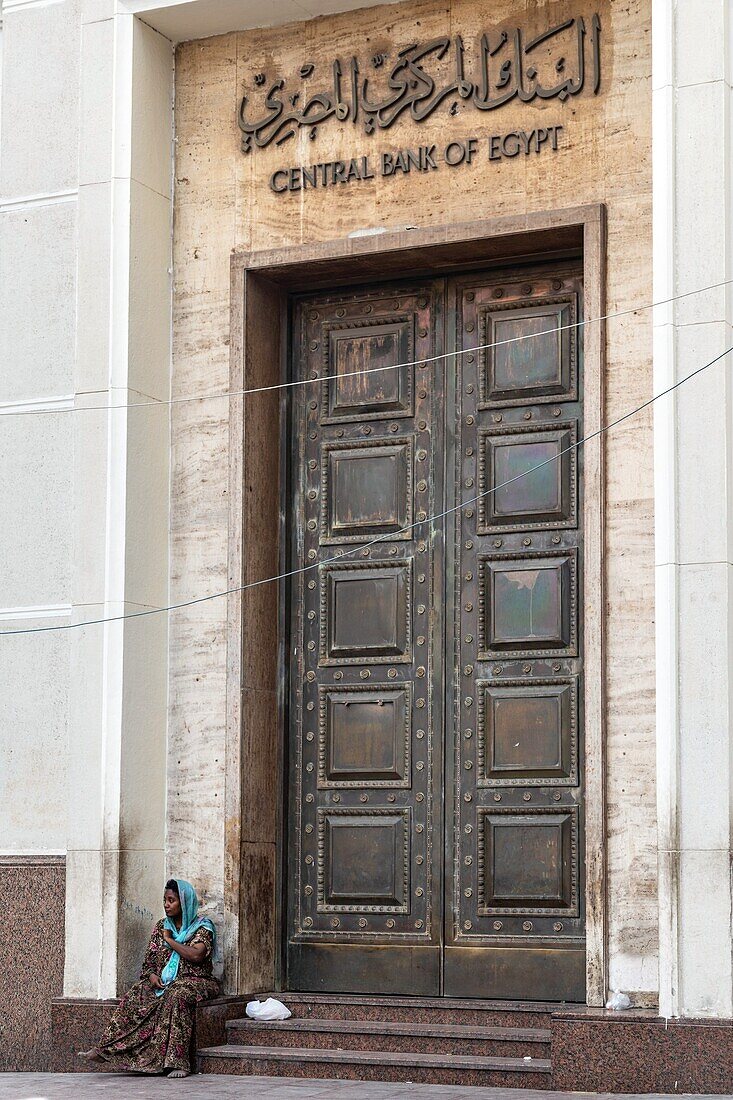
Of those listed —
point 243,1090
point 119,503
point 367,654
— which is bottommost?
point 243,1090

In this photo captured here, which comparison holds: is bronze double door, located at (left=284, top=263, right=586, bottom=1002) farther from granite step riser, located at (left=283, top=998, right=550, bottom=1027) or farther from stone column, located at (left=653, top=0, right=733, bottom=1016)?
stone column, located at (left=653, top=0, right=733, bottom=1016)

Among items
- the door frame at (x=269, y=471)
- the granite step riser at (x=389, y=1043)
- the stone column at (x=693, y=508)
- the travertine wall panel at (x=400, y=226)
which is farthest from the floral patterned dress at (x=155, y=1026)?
the stone column at (x=693, y=508)

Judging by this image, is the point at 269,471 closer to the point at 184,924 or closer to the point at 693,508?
the point at 184,924

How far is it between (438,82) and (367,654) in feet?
9.84

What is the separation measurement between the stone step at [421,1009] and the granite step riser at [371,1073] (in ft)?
1.51

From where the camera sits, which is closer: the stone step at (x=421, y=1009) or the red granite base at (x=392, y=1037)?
the red granite base at (x=392, y=1037)

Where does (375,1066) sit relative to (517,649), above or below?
below

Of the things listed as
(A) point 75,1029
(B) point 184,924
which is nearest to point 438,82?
(B) point 184,924

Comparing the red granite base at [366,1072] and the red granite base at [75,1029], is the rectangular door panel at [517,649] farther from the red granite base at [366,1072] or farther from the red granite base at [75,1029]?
the red granite base at [75,1029]

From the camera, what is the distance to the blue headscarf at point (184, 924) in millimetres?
8625

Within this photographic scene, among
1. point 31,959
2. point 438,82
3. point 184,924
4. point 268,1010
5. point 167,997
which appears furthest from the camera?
point 31,959

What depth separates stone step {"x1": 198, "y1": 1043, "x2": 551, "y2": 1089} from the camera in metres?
7.73

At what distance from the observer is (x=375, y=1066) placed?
802 cm

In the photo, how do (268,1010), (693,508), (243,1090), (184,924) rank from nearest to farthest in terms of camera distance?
(693,508) < (243,1090) < (268,1010) < (184,924)
